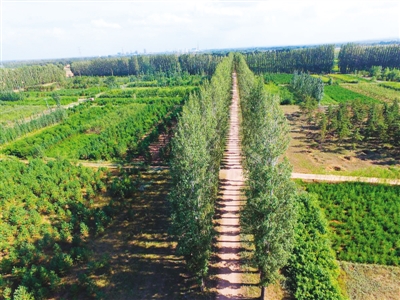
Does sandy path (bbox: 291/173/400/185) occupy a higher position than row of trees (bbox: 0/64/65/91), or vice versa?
row of trees (bbox: 0/64/65/91)

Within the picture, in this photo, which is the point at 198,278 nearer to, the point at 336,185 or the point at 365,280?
the point at 365,280

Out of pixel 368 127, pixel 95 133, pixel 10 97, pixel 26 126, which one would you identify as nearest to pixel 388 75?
pixel 368 127

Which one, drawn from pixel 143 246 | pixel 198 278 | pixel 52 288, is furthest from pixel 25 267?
pixel 198 278

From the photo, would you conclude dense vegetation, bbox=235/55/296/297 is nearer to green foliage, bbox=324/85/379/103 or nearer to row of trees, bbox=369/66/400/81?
green foliage, bbox=324/85/379/103

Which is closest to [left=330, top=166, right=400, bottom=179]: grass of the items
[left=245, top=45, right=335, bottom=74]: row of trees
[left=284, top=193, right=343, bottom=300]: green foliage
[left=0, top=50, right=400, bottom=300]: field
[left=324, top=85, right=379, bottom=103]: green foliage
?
[left=0, top=50, right=400, bottom=300]: field

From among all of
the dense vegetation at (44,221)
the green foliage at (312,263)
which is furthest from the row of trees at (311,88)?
the dense vegetation at (44,221)

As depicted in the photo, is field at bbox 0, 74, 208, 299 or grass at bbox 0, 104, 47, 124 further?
grass at bbox 0, 104, 47, 124
